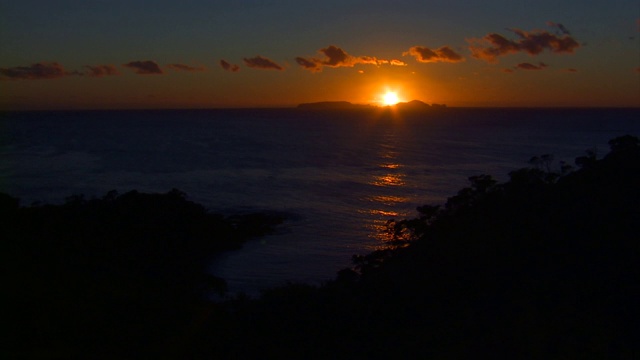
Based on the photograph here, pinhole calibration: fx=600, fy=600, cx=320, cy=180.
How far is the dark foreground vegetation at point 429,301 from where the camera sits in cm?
1071

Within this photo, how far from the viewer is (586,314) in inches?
520

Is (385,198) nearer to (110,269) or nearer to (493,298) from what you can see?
(110,269)

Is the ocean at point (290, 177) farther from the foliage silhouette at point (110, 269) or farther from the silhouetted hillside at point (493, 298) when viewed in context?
the silhouetted hillside at point (493, 298)

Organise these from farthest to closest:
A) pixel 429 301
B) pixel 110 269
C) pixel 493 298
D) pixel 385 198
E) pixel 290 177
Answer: pixel 290 177
pixel 385 198
pixel 110 269
pixel 429 301
pixel 493 298

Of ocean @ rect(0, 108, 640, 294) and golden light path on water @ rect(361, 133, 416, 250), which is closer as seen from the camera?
ocean @ rect(0, 108, 640, 294)

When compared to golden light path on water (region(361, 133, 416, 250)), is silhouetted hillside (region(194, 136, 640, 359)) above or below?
above

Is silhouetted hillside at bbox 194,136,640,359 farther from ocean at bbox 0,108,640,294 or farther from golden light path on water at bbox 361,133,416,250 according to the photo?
golden light path on water at bbox 361,133,416,250

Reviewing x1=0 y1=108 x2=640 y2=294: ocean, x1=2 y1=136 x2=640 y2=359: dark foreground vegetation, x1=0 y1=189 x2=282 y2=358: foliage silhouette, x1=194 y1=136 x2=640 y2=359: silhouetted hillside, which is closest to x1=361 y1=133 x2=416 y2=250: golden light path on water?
x1=0 y1=108 x2=640 y2=294: ocean

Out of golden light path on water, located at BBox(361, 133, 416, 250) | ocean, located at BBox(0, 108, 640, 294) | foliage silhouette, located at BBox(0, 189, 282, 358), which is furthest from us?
golden light path on water, located at BBox(361, 133, 416, 250)

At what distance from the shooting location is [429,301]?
15.8 m

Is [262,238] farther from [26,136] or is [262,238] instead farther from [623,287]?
[26,136]

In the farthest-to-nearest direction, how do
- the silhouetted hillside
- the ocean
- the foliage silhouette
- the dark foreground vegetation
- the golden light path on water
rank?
the golden light path on water → the ocean → the silhouetted hillside → the dark foreground vegetation → the foliage silhouette

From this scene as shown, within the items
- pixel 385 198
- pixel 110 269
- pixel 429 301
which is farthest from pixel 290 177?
pixel 429 301

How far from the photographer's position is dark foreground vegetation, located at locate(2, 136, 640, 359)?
1071 centimetres
